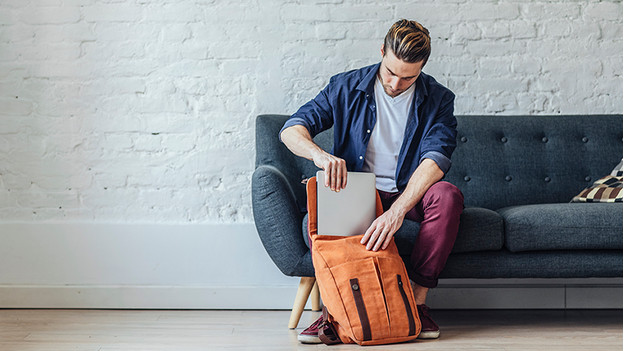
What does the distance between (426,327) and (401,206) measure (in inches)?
15.9

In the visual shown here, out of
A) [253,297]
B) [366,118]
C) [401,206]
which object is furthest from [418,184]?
[253,297]

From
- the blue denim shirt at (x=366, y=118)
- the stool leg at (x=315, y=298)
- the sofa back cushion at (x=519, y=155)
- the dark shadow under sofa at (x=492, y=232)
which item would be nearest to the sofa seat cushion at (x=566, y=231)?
the dark shadow under sofa at (x=492, y=232)

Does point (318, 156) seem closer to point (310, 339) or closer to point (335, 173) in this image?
point (335, 173)

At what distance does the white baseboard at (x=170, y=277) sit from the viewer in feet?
8.77

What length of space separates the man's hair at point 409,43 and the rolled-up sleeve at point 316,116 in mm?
323

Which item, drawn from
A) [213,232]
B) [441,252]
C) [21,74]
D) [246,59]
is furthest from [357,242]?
[21,74]

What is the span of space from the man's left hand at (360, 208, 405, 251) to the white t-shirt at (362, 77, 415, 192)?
28 cm

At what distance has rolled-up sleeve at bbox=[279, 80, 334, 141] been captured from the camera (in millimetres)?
2232

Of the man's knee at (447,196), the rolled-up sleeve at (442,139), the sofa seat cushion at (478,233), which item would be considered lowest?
the sofa seat cushion at (478,233)

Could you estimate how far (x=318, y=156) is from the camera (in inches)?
80.2

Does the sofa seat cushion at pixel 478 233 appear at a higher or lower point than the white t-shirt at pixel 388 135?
lower

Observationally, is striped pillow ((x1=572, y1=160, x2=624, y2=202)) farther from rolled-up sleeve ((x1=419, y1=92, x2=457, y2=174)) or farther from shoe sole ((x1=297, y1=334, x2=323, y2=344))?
shoe sole ((x1=297, y1=334, x2=323, y2=344))

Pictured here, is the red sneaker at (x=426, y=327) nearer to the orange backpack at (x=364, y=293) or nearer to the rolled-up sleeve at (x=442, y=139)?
the orange backpack at (x=364, y=293)

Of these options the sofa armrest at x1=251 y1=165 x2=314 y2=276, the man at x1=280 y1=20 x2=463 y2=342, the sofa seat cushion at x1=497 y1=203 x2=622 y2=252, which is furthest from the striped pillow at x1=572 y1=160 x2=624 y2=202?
the sofa armrest at x1=251 y1=165 x2=314 y2=276
